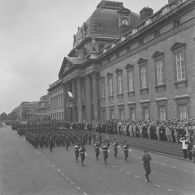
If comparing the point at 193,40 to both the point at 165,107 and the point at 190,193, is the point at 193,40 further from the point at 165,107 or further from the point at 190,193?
the point at 190,193

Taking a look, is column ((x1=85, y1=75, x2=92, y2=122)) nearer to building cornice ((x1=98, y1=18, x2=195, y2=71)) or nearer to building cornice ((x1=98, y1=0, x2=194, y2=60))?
building cornice ((x1=98, y1=0, x2=194, y2=60))

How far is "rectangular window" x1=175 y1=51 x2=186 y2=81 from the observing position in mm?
29203

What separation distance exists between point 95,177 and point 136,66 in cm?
2442

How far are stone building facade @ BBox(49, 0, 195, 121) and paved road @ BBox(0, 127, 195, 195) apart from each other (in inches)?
394

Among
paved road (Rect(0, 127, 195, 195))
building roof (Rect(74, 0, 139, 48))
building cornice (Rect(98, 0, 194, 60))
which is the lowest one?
paved road (Rect(0, 127, 195, 195))

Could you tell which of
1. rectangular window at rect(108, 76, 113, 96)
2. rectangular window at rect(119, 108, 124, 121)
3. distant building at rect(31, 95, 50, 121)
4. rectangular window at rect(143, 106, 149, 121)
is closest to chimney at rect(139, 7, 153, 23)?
rectangular window at rect(108, 76, 113, 96)

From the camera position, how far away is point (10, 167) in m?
20.7

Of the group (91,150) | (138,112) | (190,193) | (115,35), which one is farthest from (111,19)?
(190,193)

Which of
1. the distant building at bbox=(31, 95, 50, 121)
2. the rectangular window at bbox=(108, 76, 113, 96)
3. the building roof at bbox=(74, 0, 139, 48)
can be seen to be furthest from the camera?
the distant building at bbox=(31, 95, 50, 121)

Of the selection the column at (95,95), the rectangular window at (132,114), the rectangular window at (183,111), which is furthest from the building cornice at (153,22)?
the rectangular window at (132,114)

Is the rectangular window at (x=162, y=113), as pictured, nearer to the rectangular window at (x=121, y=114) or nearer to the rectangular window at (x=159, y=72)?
the rectangular window at (x=159, y=72)

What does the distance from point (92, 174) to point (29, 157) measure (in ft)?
31.0

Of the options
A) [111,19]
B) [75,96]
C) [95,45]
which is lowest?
[75,96]

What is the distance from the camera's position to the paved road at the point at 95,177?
44.6 feet
